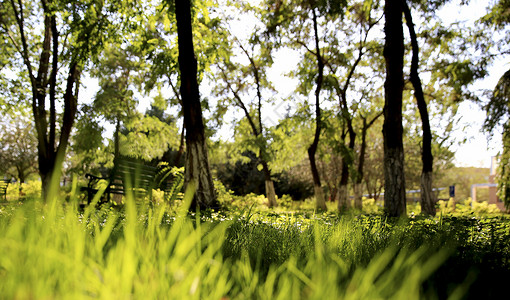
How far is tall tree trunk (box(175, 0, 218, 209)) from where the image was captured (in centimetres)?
738

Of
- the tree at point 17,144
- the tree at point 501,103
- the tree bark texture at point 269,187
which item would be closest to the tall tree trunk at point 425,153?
the tree at point 501,103

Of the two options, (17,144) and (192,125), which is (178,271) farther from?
(17,144)

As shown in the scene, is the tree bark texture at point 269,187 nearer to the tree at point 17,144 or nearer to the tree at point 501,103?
the tree at point 501,103

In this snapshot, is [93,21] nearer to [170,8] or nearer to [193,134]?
[170,8]

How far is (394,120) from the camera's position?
26.7 feet

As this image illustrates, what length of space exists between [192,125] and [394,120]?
4507 mm

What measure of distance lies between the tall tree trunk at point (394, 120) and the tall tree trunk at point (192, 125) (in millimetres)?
3976

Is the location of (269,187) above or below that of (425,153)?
below

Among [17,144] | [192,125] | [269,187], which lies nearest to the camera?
[192,125]

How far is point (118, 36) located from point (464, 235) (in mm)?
9500

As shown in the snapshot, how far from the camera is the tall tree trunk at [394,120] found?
8133 mm

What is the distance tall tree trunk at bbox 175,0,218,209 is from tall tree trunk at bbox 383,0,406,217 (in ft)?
13.0

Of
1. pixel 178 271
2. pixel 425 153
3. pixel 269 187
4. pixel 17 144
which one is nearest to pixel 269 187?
pixel 269 187

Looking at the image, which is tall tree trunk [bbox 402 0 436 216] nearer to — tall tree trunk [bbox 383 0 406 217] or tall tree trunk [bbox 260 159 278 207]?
tall tree trunk [bbox 383 0 406 217]
